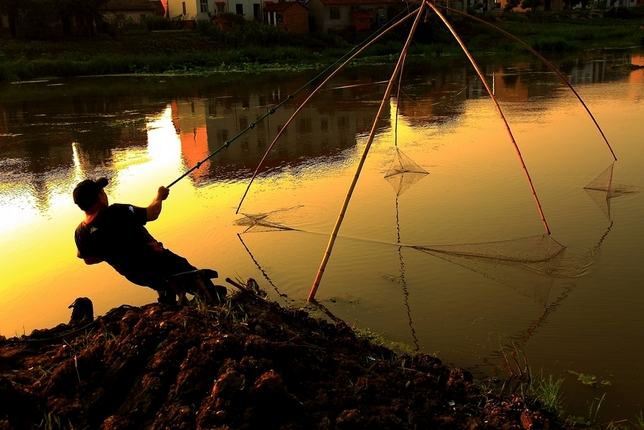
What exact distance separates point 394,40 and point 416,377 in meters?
33.8

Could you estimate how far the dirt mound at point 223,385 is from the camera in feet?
7.57

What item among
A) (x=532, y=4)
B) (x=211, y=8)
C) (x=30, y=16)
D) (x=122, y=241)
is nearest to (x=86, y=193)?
(x=122, y=241)

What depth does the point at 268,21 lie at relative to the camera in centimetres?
4031

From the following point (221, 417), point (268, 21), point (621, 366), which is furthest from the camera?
point (268, 21)

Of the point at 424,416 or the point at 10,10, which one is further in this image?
the point at 10,10

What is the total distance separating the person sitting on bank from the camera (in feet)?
10.3

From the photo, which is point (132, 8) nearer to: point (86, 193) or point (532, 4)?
point (532, 4)

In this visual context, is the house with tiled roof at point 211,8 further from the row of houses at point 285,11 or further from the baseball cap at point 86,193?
the baseball cap at point 86,193

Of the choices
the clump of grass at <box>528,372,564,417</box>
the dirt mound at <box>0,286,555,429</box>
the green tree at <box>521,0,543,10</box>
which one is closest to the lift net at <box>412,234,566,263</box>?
the clump of grass at <box>528,372,564,417</box>

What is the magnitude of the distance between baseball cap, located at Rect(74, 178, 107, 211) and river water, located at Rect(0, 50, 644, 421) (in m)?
1.19

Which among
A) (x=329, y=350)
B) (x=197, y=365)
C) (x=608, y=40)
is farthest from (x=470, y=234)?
(x=608, y=40)

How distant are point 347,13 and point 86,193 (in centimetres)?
3774

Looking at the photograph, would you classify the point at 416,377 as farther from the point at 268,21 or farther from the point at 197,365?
the point at 268,21

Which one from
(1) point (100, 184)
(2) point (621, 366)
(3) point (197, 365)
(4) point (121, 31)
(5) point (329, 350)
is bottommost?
(2) point (621, 366)
